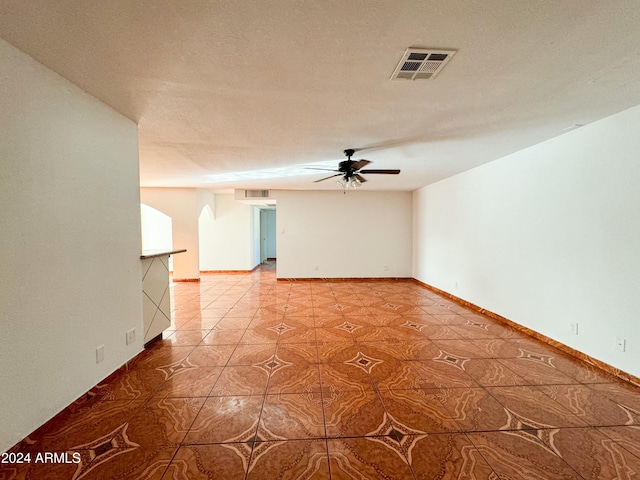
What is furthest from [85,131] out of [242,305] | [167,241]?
[167,241]

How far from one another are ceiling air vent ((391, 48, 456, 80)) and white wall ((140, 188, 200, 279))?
6.38 meters

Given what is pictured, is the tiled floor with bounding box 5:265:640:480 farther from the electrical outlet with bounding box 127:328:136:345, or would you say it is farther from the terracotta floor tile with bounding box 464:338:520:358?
the electrical outlet with bounding box 127:328:136:345

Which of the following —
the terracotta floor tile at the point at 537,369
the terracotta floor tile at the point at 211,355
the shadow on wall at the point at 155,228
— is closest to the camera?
the terracotta floor tile at the point at 537,369

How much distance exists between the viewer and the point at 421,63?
5.56 feet

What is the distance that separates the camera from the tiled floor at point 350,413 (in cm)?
148

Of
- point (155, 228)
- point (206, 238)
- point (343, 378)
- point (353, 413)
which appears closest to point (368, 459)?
point (353, 413)

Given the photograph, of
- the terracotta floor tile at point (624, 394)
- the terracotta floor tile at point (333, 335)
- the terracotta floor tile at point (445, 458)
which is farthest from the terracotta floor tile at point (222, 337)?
the terracotta floor tile at point (624, 394)

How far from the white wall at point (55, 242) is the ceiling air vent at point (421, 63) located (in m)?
2.38

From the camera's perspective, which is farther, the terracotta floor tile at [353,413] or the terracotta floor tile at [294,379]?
the terracotta floor tile at [294,379]

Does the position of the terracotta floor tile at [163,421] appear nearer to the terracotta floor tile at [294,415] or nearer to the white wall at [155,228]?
the terracotta floor tile at [294,415]

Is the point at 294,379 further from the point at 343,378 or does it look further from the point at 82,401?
the point at 82,401

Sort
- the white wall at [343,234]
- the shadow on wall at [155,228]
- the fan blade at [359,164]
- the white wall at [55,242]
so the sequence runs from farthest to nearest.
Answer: the shadow on wall at [155,228] → the white wall at [343,234] → the fan blade at [359,164] → the white wall at [55,242]

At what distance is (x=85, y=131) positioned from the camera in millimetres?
2055

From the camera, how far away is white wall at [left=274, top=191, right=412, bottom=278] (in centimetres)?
704
